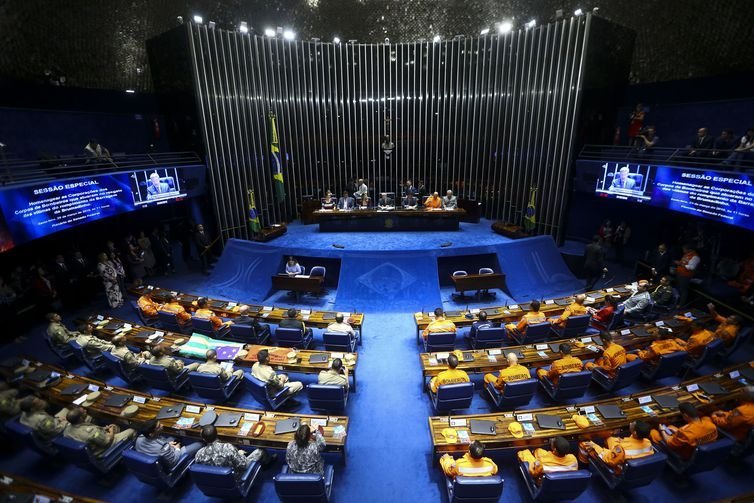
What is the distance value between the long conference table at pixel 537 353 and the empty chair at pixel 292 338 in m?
2.48

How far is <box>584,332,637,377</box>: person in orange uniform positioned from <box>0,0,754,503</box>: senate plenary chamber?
36mm

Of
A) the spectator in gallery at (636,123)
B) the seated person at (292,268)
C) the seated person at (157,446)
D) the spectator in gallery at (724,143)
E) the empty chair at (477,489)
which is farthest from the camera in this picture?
the spectator in gallery at (636,123)

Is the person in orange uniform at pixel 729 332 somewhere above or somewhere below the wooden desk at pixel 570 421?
above

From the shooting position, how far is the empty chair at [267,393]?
5.61 metres

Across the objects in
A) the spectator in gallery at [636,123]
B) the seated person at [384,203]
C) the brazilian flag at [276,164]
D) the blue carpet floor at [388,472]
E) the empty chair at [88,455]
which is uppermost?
the spectator in gallery at [636,123]

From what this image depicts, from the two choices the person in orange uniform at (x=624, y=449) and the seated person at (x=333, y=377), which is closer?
the person in orange uniform at (x=624, y=449)

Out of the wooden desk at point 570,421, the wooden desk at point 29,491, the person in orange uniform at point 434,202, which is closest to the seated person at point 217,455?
the wooden desk at point 29,491

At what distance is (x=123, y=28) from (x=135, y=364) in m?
12.2

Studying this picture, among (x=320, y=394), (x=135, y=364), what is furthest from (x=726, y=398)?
(x=135, y=364)

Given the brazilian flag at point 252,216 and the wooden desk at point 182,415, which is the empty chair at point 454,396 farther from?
the brazilian flag at point 252,216

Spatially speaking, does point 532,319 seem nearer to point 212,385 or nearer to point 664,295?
point 664,295

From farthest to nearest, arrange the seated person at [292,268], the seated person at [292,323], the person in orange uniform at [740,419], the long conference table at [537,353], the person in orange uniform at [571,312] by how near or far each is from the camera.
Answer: the seated person at [292,268] < the person in orange uniform at [571,312] < the seated person at [292,323] < the long conference table at [537,353] < the person in orange uniform at [740,419]

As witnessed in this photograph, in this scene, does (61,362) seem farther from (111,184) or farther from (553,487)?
(553,487)

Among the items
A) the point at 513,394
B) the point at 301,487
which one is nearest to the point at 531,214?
the point at 513,394
